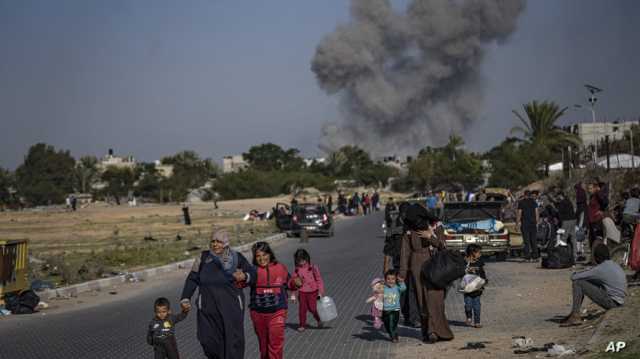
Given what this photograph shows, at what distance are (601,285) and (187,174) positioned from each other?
448ft

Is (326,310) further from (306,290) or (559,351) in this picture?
(559,351)

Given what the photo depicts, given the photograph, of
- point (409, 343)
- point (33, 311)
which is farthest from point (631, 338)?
point (33, 311)

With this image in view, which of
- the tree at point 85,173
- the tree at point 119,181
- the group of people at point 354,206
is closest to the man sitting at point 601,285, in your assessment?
the group of people at point 354,206

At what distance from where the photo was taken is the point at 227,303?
8.49 metres

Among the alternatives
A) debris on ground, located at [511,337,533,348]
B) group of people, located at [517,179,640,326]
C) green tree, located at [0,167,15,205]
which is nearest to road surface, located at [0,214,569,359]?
debris on ground, located at [511,337,533,348]

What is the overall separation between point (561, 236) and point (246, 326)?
963cm

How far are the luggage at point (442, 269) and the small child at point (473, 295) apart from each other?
1333 millimetres

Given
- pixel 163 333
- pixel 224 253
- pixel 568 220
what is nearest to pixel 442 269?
pixel 224 253

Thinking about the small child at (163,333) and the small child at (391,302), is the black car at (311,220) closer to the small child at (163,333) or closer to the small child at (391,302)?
the small child at (391,302)

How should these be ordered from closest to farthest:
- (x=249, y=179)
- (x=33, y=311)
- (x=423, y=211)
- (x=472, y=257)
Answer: (x=423, y=211) → (x=472, y=257) → (x=33, y=311) → (x=249, y=179)

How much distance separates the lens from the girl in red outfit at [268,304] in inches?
360

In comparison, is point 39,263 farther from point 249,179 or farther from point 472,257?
point 249,179

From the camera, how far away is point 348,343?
37.5 feet

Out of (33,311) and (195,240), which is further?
(195,240)
